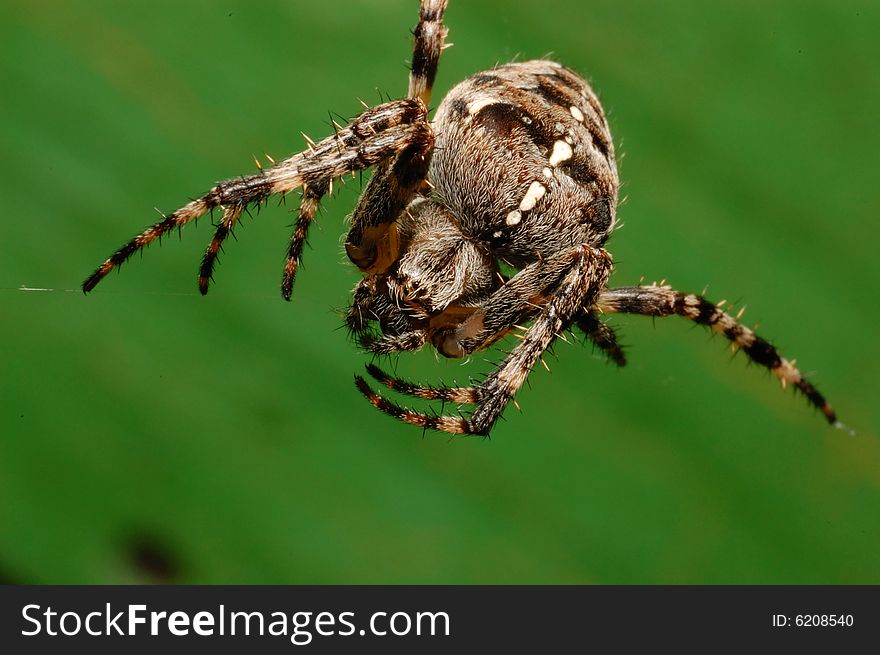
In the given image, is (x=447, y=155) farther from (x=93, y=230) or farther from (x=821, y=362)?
(x=821, y=362)

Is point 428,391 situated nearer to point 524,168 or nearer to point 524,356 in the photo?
point 524,356

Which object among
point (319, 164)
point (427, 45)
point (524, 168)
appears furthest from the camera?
point (427, 45)

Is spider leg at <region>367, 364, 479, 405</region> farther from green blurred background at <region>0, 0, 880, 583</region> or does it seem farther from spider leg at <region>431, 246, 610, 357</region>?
green blurred background at <region>0, 0, 880, 583</region>

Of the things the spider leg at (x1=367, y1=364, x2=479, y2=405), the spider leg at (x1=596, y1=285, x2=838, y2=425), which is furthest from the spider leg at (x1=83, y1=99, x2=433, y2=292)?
the spider leg at (x1=596, y1=285, x2=838, y2=425)

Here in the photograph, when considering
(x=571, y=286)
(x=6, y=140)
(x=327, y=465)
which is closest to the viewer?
(x=571, y=286)

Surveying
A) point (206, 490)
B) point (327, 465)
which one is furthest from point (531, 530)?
point (206, 490)

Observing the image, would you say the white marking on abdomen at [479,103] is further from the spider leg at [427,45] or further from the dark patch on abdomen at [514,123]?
the spider leg at [427,45]

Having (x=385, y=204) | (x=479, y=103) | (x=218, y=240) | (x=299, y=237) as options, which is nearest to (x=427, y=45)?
(x=479, y=103)
